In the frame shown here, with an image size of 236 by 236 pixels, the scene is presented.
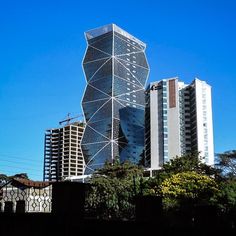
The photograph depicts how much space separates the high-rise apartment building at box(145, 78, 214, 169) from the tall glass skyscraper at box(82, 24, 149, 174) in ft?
14.8

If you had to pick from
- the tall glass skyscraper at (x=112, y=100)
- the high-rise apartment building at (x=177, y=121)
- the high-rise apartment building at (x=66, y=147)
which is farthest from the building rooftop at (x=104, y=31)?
the high-rise apartment building at (x=66, y=147)

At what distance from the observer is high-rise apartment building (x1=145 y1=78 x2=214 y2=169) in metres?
140

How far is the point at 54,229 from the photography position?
695cm

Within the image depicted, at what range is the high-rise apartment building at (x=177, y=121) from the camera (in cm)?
13988

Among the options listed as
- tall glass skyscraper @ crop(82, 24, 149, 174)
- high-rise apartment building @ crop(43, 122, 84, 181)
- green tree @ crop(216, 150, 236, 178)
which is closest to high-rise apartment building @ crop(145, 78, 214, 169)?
tall glass skyscraper @ crop(82, 24, 149, 174)

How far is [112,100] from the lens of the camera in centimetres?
13500

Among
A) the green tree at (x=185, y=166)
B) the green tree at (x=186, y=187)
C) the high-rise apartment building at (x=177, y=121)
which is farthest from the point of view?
the high-rise apartment building at (x=177, y=121)

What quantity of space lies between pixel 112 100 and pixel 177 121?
23.7 meters

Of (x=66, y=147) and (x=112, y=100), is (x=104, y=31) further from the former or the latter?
(x=66, y=147)

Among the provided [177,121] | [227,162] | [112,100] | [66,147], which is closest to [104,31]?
A: [112,100]

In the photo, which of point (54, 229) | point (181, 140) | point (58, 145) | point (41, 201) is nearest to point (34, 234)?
point (54, 229)

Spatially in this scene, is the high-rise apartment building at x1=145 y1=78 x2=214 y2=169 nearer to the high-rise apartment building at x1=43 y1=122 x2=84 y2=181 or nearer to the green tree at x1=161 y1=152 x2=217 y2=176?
the high-rise apartment building at x1=43 y1=122 x2=84 y2=181

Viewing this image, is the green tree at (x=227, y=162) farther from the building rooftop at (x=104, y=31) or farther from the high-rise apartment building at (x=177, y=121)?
the building rooftop at (x=104, y=31)

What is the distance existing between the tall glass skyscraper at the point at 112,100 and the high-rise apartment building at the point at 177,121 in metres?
4.53
